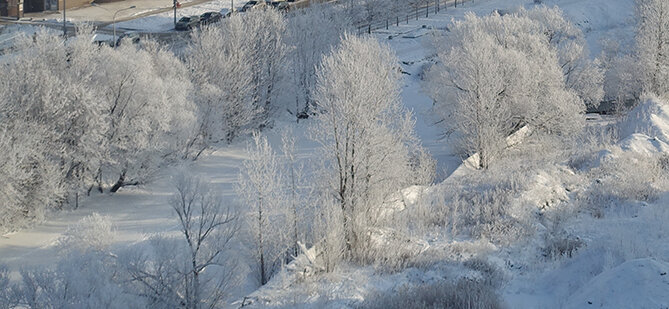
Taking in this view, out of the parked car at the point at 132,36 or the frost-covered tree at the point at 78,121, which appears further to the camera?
the parked car at the point at 132,36

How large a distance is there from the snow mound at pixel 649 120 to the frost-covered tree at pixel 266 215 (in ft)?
56.0

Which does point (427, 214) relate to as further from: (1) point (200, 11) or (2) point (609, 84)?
(1) point (200, 11)

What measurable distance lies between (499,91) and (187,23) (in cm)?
2819

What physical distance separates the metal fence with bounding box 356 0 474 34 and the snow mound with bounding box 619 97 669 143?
2459 centimetres

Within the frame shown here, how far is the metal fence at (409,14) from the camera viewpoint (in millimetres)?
53578

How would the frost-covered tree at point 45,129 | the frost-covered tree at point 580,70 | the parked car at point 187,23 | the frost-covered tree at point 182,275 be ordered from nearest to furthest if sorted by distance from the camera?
the frost-covered tree at point 182,275 < the frost-covered tree at point 45,129 < the frost-covered tree at point 580,70 < the parked car at point 187,23

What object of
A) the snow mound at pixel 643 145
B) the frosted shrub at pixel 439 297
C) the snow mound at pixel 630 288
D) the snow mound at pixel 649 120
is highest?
the snow mound at pixel 649 120

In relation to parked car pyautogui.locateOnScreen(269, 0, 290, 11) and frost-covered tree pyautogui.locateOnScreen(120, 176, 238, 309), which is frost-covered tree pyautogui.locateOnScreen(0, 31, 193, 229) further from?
parked car pyautogui.locateOnScreen(269, 0, 290, 11)

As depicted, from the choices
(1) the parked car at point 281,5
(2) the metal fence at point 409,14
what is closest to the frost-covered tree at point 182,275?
(2) the metal fence at point 409,14

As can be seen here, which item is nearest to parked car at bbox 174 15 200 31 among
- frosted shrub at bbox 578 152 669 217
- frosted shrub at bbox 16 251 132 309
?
frosted shrub at bbox 578 152 669 217

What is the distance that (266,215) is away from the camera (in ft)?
56.4

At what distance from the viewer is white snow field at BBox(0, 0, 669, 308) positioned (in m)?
13.2

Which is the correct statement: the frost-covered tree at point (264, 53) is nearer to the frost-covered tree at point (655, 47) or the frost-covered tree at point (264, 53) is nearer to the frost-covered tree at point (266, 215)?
the frost-covered tree at point (266, 215)

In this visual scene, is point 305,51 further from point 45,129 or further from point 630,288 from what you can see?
point 630,288
